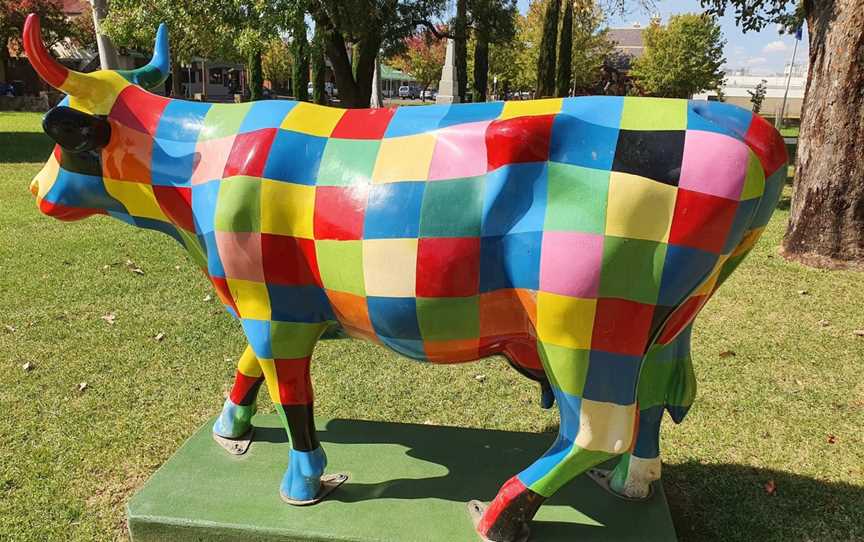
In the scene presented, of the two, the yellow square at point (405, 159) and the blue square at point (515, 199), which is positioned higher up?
the yellow square at point (405, 159)

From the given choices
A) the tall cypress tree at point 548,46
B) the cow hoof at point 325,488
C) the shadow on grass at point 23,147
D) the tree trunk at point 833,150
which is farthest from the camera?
the tall cypress tree at point 548,46

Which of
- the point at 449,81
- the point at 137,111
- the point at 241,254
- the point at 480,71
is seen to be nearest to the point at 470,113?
the point at 241,254

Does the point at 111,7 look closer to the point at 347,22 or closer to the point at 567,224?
the point at 347,22

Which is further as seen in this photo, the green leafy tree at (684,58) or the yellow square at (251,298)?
the green leafy tree at (684,58)

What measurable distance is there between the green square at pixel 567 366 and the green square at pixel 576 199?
41cm

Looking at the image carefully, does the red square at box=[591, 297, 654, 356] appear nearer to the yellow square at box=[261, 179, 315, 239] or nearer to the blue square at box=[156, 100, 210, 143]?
the yellow square at box=[261, 179, 315, 239]

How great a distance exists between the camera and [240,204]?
2.27 meters

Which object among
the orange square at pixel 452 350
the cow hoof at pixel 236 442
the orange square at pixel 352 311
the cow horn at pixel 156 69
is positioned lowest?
the cow hoof at pixel 236 442

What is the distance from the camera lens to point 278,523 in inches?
103

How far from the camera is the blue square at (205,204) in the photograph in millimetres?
2340

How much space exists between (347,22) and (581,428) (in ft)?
46.9

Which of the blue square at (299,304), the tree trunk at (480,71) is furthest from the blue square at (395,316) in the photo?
the tree trunk at (480,71)

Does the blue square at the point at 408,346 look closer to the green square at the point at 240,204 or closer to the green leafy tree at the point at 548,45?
the green square at the point at 240,204

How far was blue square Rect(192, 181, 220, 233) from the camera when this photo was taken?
2.34 metres
